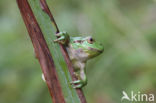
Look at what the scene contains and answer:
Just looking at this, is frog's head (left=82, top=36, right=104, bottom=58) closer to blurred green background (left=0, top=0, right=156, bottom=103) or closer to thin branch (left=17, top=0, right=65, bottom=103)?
thin branch (left=17, top=0, right=65, bottom=103)

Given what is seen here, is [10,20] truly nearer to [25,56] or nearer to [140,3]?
[25,56]

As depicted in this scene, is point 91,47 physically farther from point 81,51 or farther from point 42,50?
point 42,50

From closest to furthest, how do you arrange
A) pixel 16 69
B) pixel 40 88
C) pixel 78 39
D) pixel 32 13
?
pixel 32 13
pixel 78 39
pixel 40 88
pixel 16 69

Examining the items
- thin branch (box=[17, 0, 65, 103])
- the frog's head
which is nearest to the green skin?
the frog's head

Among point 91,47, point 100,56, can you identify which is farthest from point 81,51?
point 100,56

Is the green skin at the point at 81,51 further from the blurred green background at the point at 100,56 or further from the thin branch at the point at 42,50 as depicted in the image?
the blurred green background at the point at 100,56

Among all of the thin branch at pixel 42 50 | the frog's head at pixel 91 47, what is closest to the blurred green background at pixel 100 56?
the frog's head at pixel 91 47

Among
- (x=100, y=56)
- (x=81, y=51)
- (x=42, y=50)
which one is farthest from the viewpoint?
(x=100, y=56)

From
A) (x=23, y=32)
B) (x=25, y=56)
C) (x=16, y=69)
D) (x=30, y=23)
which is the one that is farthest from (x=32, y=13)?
(x=23, y=32)
